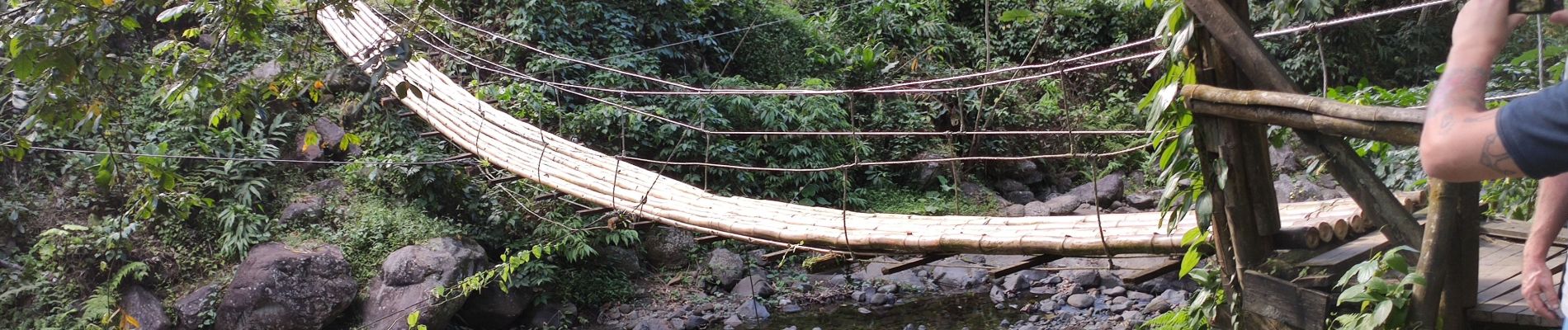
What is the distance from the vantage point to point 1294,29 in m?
1.41

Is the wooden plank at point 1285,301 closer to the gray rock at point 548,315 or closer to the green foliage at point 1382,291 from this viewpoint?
the green foliage at point 1382,291

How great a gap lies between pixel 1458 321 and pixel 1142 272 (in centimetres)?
67

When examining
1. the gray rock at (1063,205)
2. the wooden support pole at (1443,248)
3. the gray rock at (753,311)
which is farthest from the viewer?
the gray rock at (1063,205)

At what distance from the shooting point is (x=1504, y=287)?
135cm

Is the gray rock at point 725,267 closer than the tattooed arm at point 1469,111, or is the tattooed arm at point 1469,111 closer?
the tattooed arm at point 1469,111

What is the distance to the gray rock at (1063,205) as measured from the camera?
17.4 ft

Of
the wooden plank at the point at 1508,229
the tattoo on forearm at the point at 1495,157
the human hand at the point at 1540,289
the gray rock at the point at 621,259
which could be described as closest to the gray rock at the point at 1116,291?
the gray rock at the point at 621,259

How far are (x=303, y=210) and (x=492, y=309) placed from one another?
952 mm

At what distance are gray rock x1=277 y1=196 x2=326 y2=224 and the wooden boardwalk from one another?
13.4 feet

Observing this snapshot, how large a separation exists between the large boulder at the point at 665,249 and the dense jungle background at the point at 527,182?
13 mm

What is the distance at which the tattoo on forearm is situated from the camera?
2.27 feet

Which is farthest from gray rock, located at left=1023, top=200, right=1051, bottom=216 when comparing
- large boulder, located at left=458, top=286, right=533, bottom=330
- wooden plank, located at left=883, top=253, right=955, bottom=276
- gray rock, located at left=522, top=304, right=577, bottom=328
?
wooden plank, located at left=883, top=253, right=955, bottom=276

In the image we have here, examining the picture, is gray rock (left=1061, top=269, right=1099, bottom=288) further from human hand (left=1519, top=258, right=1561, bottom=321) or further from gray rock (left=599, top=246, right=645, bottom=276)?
human hand (left=1519, top=258, right=1561, bottom=321)

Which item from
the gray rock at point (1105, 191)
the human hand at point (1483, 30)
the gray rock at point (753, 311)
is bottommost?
the gray rock at point (753, 311)
